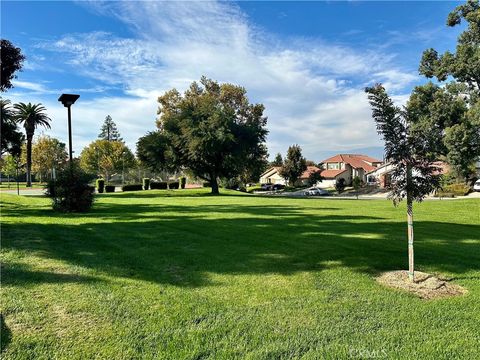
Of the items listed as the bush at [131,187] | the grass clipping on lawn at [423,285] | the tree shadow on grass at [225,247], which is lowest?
the grass clipping on lawn at [423,285]

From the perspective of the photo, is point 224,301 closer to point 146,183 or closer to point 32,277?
point 32,277

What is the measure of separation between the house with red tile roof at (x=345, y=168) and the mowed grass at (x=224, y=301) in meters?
62.0

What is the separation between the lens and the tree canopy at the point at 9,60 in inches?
536

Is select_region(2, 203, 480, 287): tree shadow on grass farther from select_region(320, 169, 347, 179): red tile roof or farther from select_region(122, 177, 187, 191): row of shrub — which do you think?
select_region(320, 169, 347, 179): red tile roof

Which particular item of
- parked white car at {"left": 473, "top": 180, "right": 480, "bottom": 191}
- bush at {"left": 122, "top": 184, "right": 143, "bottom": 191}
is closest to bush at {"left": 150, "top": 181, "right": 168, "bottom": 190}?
bush at {"left": 122, "top": 184, "right": 143, "bottom": 191}

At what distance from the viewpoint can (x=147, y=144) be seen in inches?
1515

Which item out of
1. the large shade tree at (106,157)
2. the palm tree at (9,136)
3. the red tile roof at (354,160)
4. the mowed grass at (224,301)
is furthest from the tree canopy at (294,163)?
the mowed grass at (224,301)

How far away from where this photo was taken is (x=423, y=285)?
4.75 meters

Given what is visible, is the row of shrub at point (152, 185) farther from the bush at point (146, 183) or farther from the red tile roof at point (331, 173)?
the red tile roof at point (331, 173)

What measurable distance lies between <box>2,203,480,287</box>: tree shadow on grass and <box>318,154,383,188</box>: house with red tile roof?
2326 inches

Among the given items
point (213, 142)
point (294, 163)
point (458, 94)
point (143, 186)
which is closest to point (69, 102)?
point (213, 142)

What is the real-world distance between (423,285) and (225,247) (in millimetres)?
3428

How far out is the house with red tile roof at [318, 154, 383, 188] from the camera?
68500mm

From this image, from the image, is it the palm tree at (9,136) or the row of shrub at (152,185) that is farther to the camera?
the row of shrub at (152,185)
